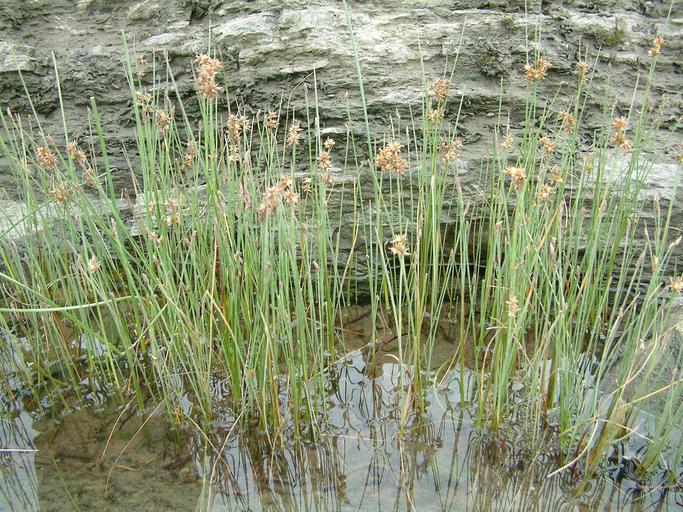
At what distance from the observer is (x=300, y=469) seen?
1831mm

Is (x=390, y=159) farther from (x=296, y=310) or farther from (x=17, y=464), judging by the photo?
(x=17, y=464)

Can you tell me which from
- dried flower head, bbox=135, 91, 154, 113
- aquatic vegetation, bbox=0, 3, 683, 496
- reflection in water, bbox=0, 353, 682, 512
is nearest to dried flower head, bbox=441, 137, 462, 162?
aquatic vegetation, bbox=0, 3, 683, 496

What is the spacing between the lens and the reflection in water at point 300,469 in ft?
5.61

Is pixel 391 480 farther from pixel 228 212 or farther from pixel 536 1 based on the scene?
pixel 536 1

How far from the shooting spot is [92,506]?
1708mm

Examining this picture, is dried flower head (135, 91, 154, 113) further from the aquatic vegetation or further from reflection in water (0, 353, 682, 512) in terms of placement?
reflection in water (0, 353, 682, 512)

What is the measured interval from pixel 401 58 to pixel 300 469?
6.84ft

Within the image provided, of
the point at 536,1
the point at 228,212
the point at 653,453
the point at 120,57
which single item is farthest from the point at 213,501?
the point at 536,1

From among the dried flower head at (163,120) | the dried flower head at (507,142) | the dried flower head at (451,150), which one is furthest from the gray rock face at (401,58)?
the dried flower head at (163,120)

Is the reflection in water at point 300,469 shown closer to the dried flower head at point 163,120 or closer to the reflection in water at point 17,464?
the reflection in water at point 17,464

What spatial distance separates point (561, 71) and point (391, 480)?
86.6 inches

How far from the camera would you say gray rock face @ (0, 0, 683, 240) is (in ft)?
9.89

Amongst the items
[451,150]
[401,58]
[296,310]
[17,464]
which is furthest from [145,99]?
[401,58]

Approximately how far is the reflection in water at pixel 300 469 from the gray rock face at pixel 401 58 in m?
1.42
